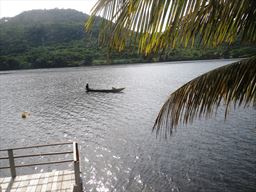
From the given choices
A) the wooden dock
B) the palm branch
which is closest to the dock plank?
the wooden dock

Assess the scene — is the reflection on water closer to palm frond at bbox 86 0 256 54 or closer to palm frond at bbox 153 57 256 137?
palm frond at bbox 153 57 256 137

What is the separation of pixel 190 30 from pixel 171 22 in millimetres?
676

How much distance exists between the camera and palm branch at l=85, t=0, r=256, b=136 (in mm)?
2225

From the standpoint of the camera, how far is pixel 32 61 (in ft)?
574

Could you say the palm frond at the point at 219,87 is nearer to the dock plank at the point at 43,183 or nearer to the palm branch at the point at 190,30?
the palm branch at the point at 190,30

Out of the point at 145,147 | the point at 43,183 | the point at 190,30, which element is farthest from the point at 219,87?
the point at 145,147

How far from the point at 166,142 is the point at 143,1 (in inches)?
941

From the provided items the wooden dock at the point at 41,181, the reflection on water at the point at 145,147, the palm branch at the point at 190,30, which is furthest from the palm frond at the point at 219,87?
the reflection on water at the point at 145,147

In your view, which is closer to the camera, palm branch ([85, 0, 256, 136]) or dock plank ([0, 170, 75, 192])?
palm branch ([85, 0, 256, 136])

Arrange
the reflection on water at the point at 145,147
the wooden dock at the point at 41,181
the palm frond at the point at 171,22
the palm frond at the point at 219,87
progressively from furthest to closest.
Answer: the reflection on water at the point at 145,147
the wooden dock at the point at 41,181
the palm frond at the point at 219,87
the palm frond at the point at 171,22

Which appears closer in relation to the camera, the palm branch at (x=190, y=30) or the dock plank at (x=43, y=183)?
the palm branch at (x=190, y=30)

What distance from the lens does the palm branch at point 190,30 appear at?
2.22m

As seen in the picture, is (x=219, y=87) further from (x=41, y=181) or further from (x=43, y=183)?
(x=41, y=181)

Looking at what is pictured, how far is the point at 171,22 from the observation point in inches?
94.0
